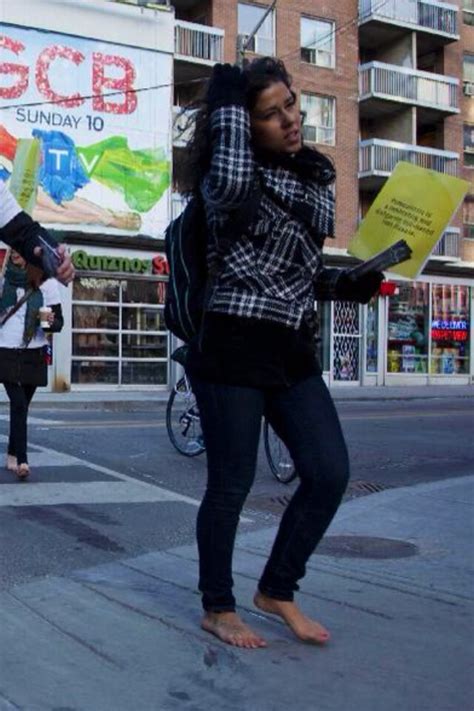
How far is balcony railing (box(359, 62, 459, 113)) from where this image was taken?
30.6m

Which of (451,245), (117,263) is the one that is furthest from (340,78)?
(117,263)

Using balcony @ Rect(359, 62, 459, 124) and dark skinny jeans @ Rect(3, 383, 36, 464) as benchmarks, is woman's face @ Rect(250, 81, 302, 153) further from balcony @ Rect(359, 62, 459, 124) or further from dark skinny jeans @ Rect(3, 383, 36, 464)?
balcony @ Rect(359, 62, 459, 124)

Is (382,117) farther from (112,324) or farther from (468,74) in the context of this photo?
(112,324)

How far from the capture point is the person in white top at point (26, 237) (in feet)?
10.8

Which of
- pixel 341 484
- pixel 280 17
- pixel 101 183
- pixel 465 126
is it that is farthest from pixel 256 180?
pixel 465 126

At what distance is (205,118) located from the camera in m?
3.43

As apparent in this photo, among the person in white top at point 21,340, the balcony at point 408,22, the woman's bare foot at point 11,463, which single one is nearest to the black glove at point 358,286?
the person in white top at point 21,340

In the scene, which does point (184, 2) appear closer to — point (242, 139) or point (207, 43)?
point (207, 43)

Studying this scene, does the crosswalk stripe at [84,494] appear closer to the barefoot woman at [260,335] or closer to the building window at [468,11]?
the barefoot woman at [260,335]

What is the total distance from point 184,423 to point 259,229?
241 inches

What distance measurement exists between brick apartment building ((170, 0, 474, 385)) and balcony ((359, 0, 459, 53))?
0.04 m

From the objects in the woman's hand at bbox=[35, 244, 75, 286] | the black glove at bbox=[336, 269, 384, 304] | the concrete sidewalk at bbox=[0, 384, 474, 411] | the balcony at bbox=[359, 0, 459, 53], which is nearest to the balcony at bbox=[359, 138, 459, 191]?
the balcony at bbox=[359, 0, 459, 53]

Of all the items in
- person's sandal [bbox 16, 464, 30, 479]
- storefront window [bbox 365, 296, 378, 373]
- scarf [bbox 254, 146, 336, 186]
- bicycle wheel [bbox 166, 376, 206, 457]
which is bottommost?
person's sandal [bbox 16, 464, 30, 479]

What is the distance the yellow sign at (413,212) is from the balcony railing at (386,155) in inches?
1061
